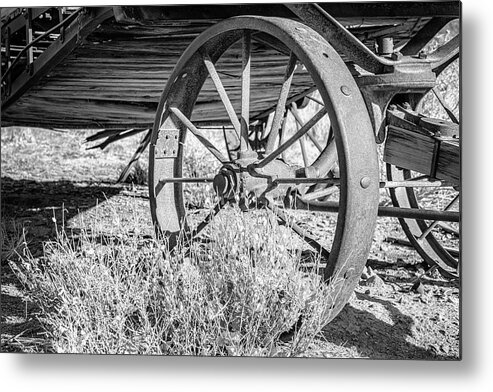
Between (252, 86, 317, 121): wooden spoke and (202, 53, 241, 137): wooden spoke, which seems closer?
(202, 53, 241, 137): wooden spoke

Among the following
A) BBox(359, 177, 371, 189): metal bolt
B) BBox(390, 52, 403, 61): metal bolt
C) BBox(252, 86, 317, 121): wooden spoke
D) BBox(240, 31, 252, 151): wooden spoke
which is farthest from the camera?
BBox(252, 86, 317, 121): wooden spoke

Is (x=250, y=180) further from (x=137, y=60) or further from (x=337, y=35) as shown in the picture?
(x=137, y=60)

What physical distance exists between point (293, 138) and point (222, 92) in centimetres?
53

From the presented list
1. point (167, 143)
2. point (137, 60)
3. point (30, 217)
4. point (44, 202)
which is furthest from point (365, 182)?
point (44, 202)

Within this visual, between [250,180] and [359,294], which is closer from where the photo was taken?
[250,180]

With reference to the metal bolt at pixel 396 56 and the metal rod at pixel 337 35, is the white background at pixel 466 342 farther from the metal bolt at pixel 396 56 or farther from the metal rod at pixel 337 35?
the metal rod at pixel 337 35

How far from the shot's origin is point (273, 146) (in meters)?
3.35

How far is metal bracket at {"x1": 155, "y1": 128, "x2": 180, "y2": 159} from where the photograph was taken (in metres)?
3.78

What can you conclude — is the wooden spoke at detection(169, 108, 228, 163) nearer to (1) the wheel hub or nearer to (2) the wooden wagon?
(2) the wooden wagon

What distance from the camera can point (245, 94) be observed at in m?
3.41

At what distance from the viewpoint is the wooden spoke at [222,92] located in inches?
136

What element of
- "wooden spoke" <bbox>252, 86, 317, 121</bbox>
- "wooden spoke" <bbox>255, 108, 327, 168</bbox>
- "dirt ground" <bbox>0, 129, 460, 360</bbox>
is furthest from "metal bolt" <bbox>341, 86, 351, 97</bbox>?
"wooden spoke" <bbox>252, 86, 317, 121</bbox>

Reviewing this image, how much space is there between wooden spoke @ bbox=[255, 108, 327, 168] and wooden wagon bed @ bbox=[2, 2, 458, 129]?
21.0 inches

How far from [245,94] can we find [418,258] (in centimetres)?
188
